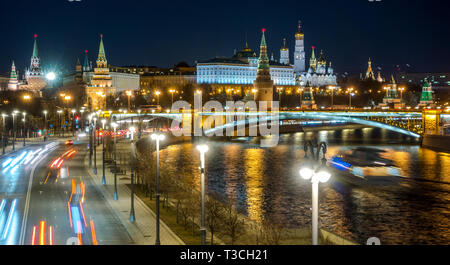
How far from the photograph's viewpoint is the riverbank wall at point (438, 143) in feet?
161

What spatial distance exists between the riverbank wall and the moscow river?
1573mm

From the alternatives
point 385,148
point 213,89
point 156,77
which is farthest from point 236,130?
point 156,77

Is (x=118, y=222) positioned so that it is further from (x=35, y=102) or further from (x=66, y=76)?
(x=66, y=76)

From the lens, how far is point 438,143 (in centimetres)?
5009

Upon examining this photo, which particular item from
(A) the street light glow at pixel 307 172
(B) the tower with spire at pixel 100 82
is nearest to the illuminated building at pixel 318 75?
(B) the tower with spire at pixel 100 82

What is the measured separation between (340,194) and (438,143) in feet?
84.1

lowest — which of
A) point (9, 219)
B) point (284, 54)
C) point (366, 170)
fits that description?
point (366, 170)

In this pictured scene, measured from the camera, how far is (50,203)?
20.4 meters

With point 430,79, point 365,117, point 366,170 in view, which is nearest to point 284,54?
point 430,79

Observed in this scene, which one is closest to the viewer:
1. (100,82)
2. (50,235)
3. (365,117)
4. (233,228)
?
(50,235)

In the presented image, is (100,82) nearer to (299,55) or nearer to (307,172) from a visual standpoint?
(299,55)

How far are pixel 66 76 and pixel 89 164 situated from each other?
5354 inches

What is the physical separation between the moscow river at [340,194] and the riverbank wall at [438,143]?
5.16 ft

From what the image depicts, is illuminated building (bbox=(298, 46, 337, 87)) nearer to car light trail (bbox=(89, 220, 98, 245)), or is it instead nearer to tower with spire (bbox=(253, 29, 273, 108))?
tower with spire (bbox=(253, 29, 273, 108))
